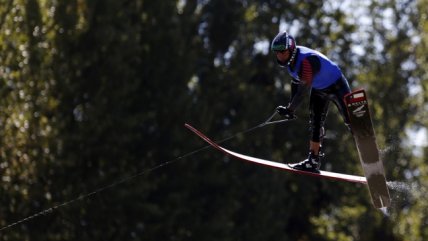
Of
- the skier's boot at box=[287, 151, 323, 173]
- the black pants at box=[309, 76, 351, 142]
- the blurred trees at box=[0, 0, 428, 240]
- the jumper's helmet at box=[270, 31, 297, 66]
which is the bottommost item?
the blurred trees at box=[0, 0, 428, 240]

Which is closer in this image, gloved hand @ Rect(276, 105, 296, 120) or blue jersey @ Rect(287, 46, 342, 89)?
gloved hand @ Rect(276, 105, 296, 120)

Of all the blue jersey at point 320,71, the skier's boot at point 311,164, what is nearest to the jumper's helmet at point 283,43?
the blue jersey at point 320,71

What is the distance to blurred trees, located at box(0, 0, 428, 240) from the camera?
32969 millimetres

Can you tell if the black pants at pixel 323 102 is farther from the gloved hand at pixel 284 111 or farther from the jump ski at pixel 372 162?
the gloved hand at pixel 284 111

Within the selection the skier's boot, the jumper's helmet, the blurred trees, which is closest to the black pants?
the skier's boot

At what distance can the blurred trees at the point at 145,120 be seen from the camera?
108 feet

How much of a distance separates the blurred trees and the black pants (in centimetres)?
1709

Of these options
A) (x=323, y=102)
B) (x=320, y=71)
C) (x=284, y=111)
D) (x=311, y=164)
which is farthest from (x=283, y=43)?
(x=311, y=164)

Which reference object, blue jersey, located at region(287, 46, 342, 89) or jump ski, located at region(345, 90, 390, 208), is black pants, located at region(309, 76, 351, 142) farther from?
jump ski, located at region(345, 90, 390, 208)

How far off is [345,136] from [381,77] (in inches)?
229

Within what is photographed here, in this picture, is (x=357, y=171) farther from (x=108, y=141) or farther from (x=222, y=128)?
(x=108, y=141)

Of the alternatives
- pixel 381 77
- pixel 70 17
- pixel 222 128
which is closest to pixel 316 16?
pixel 381 77

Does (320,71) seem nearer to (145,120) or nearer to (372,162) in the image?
(372,162)

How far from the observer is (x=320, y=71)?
1552 centimetres
